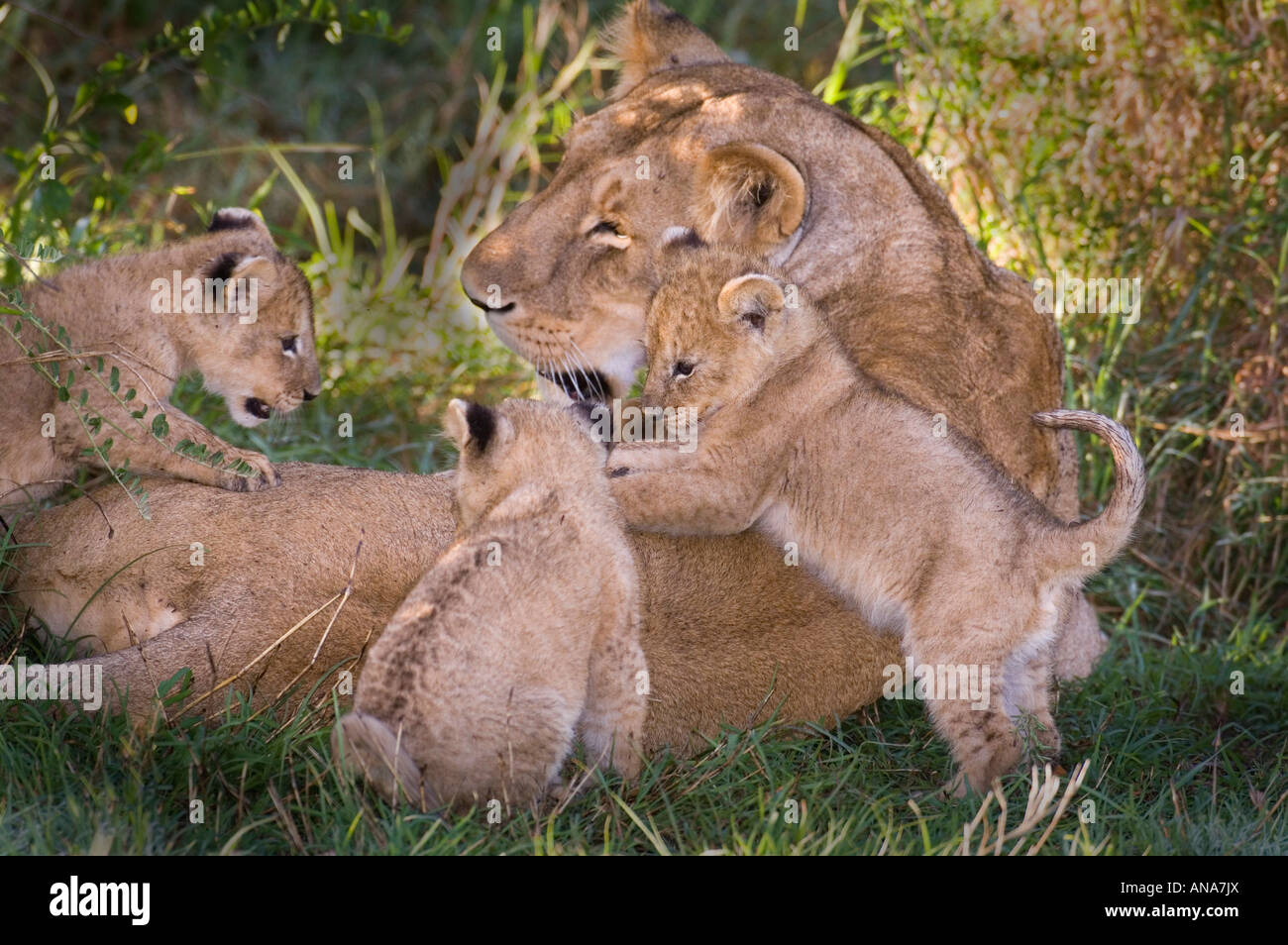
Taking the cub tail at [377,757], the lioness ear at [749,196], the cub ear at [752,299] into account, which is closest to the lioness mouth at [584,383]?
the lioness ear at [749,196]

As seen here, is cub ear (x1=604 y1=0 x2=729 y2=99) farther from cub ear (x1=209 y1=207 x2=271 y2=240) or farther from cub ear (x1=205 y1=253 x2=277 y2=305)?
cub ear (x1=205 y1=253 x2=277 y2=305)

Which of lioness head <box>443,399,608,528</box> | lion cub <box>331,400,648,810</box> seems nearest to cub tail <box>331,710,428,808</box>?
lion cub <box>331,400,648,810</box>

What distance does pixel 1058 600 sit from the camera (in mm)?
4516

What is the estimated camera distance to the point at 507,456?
4.24 m

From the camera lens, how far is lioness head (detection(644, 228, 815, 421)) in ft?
15.7

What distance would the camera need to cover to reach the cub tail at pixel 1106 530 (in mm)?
4359

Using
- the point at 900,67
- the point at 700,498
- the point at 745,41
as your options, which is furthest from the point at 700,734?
the point at 745,41

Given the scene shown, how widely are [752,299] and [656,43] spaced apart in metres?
2.02

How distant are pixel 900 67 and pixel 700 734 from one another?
4443 mm

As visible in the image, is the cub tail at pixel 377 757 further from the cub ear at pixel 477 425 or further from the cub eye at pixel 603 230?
the cub eye at pixel 603 230

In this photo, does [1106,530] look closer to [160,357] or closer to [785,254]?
[785,254]

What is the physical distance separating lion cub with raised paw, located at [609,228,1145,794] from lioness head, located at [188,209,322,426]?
1280 millimetres

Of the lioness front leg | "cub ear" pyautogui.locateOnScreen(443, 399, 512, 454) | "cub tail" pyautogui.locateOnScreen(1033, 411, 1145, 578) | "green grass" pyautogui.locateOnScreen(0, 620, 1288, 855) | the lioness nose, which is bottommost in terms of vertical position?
"green grass" pyautogui.locateOnScreen(0, 620, 1288, 855)
